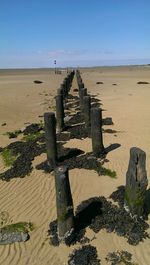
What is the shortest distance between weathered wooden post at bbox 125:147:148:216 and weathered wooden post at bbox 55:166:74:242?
1343 millimetres

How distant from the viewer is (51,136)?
10.8 meters

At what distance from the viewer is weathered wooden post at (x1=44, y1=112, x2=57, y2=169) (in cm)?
1070

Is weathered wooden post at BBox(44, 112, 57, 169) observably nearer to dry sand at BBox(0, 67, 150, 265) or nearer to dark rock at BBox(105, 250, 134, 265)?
dry sand at BBox(0, 67, 150, 265)

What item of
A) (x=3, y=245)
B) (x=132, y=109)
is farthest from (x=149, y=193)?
(x=132, y=109)

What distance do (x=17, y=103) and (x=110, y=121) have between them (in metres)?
11.9

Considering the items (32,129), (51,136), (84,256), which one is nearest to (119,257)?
(84,256)

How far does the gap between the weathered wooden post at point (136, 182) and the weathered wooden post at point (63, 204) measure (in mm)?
1343

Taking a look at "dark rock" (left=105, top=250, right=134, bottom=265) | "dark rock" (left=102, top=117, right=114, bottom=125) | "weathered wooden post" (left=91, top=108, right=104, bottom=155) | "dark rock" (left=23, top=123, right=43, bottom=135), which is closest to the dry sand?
"dark rock" (left=105, top=250, right=134, bottom=265)

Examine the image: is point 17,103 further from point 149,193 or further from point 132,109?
point 149,193

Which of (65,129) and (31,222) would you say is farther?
(65,129)

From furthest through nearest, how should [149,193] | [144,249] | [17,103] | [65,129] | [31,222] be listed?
[17,103] → [65,129] → [149,193] → [31,222] → [144,249]

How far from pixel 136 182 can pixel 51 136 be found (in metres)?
4.22

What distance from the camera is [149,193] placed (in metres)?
8.80

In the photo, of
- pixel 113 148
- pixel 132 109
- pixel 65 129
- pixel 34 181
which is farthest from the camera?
pixel 132 109
